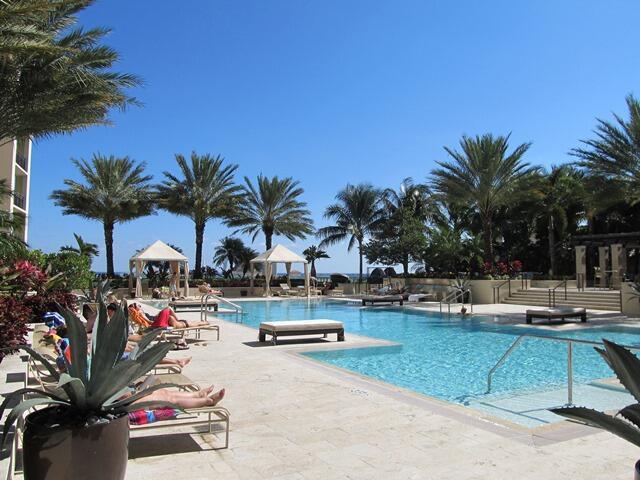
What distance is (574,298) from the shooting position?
2272 centimetres

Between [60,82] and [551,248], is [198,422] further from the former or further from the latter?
[551,248]

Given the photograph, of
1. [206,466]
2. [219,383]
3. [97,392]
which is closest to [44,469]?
[97,392]

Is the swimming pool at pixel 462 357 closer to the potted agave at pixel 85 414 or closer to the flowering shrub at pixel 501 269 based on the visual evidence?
the potted agave at pixel 85 414

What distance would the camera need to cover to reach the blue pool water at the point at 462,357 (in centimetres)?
859

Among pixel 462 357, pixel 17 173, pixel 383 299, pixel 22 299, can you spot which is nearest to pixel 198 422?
pixel 462 357

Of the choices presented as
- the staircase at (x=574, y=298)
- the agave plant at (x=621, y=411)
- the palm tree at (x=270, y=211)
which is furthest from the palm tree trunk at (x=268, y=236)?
the agave plant at (x=621, y=411)

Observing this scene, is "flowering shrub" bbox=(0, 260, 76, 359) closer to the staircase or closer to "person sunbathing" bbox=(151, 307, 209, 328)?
"person sunbathing" bbox=(151, 307, 209, 328)

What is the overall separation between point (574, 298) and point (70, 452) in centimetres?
2335

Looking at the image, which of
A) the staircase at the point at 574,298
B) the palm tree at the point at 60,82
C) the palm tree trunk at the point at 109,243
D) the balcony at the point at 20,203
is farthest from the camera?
the palm tree trunk at the point at 109,243

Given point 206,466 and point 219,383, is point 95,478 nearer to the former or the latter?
point 206,466

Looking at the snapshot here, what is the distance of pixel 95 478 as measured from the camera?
2.96 m

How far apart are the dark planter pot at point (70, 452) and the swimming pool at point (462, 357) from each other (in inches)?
214

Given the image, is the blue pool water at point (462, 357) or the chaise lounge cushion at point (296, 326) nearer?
the blue pool water at point (462, 357)

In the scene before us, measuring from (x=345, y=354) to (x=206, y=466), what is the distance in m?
6.69
